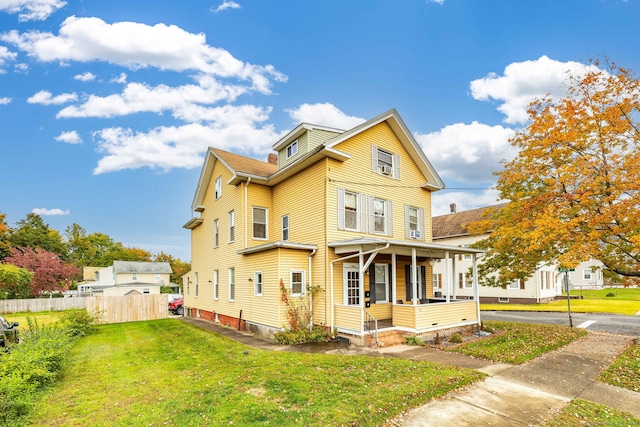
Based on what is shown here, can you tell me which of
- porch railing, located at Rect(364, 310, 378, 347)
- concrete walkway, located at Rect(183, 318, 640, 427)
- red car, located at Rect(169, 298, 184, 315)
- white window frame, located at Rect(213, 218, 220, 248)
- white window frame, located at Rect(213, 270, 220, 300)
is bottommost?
red car, located at Rect(169, 298, 184, 315)

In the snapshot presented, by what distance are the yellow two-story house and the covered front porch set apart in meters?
0.04

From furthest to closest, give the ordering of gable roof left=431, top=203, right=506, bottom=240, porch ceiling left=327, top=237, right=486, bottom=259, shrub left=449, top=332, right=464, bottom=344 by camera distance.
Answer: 1. gable roof left=431, top=203, right=506, bottom=240
2. shrub left=449, top=332, right=464, bottom=344
3. porch ceiling left=327, top=237, right=486, bottom=259

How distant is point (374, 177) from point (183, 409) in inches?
464

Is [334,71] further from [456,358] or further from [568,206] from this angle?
[456,358]

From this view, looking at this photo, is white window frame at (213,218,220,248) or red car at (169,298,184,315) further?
red car at (169,298,184,315)

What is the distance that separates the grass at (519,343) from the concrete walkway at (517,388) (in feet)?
1.32

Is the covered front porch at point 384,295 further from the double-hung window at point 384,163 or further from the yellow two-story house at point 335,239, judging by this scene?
the double-hung window at point 384,163

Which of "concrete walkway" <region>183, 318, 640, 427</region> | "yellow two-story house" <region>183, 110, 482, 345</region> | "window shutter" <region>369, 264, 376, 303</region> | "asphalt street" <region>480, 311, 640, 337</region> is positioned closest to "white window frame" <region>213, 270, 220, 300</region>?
"yellow two-story house" <region>183, 110, 482, 345</region>

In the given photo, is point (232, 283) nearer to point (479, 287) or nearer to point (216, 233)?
point (216, 233)

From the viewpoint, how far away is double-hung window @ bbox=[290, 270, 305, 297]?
529 inches

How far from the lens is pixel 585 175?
1116 centimetres

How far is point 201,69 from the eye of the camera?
18484mm

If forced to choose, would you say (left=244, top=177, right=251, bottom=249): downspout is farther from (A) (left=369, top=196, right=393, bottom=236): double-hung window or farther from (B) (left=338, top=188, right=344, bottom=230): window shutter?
(A) (left=369, top=196, right=393, bottom=236): double-hung window

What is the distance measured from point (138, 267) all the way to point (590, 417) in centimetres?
5553
